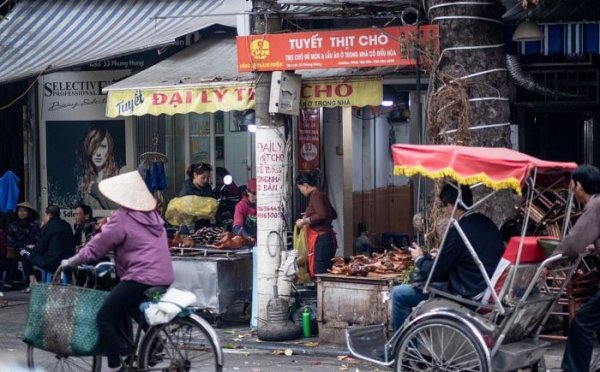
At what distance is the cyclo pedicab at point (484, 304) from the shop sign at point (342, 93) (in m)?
3.31

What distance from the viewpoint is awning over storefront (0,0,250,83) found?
45.9 feet

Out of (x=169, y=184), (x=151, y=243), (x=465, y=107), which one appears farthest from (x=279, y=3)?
(x=169, y=184)

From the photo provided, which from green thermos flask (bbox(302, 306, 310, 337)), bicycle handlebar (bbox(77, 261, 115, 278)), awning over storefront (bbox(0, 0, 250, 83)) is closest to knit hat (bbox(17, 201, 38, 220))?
awning over storefront (bbox(0, 0, 250, 83))

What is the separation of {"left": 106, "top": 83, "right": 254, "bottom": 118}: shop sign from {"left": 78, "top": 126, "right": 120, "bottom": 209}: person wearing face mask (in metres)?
3.32

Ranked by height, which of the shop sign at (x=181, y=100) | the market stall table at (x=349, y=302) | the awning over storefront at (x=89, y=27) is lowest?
the market stall table at (x=349, y=302)

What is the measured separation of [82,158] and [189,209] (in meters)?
3.77

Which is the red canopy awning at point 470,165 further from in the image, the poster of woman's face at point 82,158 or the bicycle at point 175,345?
the poster of woman's face at point 82,158

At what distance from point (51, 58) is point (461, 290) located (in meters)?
7.98

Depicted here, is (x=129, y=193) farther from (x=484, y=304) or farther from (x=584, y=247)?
(x=584, y=247)

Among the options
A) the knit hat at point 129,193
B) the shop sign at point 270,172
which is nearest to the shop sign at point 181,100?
the shop sign at point 270,172

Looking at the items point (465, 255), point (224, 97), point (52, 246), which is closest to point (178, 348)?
point (465, 255)

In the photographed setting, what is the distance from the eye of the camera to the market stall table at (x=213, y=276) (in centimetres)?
1223

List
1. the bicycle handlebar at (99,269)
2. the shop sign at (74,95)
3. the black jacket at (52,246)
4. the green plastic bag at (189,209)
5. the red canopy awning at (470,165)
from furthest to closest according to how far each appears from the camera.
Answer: the shop sign at (74,95) → the black jacket at (52,246) → the green plastic bag at (189,209) → the bicycle handlebar at (99,269) → the red canopy awning at (470,165)

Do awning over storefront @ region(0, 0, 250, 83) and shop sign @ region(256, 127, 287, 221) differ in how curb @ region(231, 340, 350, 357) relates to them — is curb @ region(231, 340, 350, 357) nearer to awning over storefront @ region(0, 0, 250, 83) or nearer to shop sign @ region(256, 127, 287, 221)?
shop sign @ region(256, 127, 287, 221)
